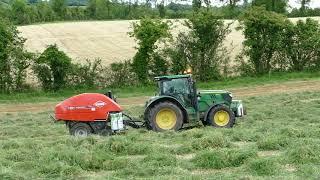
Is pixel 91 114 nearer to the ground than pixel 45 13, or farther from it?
nearer to the ground

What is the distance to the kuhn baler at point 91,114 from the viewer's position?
1463cm

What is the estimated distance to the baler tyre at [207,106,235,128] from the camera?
15562 millimetres

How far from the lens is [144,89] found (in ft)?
87.9

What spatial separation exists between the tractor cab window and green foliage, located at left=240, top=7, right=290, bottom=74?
531 inches

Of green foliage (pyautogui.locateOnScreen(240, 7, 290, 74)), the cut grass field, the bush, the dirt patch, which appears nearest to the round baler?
the cut grass field

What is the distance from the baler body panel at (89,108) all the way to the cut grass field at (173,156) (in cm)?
100

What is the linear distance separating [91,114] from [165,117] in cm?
204

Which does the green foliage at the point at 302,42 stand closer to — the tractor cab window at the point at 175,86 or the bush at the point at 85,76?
the bush at the point at 85,76

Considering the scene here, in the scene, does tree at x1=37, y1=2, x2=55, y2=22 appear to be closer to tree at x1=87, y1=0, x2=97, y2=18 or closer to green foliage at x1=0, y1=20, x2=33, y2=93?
tree at x1=87, y1=0, x2=97, y2=18

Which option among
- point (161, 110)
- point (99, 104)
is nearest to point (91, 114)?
point (99, 104)

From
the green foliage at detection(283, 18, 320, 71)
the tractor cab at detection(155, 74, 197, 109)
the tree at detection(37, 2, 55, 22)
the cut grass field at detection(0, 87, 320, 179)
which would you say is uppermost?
the tree at detection(37, 2, 55, 22)

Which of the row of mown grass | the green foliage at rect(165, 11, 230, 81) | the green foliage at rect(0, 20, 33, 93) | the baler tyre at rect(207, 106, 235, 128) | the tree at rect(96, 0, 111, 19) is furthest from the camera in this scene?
the tree at rect(96, 0, 111, 19)

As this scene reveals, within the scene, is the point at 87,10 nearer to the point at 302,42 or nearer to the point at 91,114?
the point at 302,42

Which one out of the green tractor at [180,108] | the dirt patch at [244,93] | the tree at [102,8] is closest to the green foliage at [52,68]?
the dirt patch at [244,93]
